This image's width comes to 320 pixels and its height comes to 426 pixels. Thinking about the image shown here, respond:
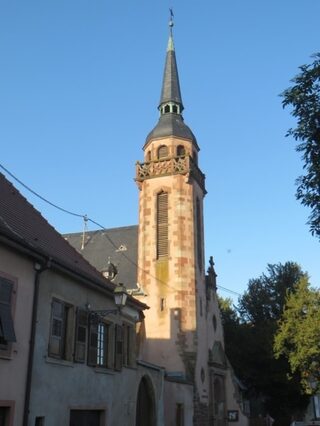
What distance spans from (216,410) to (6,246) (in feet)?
88.3

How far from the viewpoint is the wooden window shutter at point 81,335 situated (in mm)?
16156

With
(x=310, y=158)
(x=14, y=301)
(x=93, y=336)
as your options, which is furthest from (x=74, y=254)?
(x=310, y=158)

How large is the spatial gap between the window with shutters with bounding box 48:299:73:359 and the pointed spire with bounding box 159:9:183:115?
2796 centimetres

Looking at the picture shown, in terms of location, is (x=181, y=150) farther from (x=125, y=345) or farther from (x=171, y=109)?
(x=125, y=345)

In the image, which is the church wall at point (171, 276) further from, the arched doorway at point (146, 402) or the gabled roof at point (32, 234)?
the gabled roof at point (32, 234)

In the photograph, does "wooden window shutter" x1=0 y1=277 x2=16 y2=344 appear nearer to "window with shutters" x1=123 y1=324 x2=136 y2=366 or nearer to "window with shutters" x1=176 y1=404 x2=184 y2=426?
"window with shutters" x1=123 y1=324 x2=136 y2=366

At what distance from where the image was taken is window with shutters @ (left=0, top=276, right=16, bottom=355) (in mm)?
12609

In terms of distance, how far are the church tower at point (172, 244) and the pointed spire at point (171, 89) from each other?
119 centimetres

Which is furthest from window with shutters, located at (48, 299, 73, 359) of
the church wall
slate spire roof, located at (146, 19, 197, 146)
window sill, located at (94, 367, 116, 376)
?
slate spire roof, located at (146, 19, 197, 146)

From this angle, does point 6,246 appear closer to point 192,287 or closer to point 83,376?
point 83,376

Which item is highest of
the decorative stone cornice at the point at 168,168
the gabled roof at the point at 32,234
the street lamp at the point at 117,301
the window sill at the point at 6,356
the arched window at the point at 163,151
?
the arched window at the point at 163,151

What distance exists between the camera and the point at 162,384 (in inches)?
942

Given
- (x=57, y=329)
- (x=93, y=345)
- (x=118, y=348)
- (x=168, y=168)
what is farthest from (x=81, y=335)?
(x=168, y=168)

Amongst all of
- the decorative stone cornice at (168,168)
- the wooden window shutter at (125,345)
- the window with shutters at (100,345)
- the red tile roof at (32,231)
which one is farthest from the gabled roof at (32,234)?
the decorative stone cornice at (168,168)
